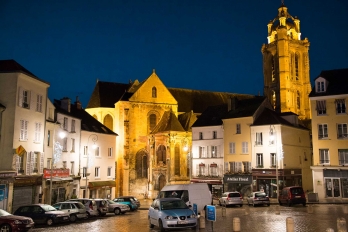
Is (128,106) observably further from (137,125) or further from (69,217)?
(69,217)

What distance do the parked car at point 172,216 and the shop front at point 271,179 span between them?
25.1 m

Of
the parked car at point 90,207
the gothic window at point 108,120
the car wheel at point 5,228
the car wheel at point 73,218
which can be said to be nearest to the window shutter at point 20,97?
the parked car at point 90,207

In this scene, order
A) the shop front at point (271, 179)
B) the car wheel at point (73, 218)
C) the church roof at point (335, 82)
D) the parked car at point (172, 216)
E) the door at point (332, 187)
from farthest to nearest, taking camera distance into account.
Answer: the shop front at point (271, 179)
the church roof at point (335, 82)
the door at point (332, 187)
the car wheel at point (73, 218)
the parked car at point (172, 216)

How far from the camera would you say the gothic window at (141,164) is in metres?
55.4

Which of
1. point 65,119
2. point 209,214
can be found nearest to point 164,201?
point 209,214

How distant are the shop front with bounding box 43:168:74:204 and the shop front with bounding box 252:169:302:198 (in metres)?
20.5

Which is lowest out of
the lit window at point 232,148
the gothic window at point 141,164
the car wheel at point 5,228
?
the car wheel at point 5,228

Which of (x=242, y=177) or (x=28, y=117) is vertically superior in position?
(x=28, y=117)

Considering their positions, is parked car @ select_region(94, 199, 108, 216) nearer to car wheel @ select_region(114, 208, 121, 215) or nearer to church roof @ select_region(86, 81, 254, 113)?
car wheel @ select_region(114, 208, 121, 215)

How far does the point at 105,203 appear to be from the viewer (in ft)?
94.4

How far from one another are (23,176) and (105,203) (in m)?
6.65

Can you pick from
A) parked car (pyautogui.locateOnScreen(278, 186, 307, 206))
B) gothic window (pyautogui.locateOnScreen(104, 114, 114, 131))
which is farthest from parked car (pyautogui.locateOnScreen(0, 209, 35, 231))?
gothic window (pyautogui.locateOnScreen(104, 114, 114, 131))

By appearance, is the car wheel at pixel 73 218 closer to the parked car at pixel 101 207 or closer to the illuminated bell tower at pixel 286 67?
the parked car at pixel 101 207

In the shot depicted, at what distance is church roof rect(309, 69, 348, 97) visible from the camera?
127ft
